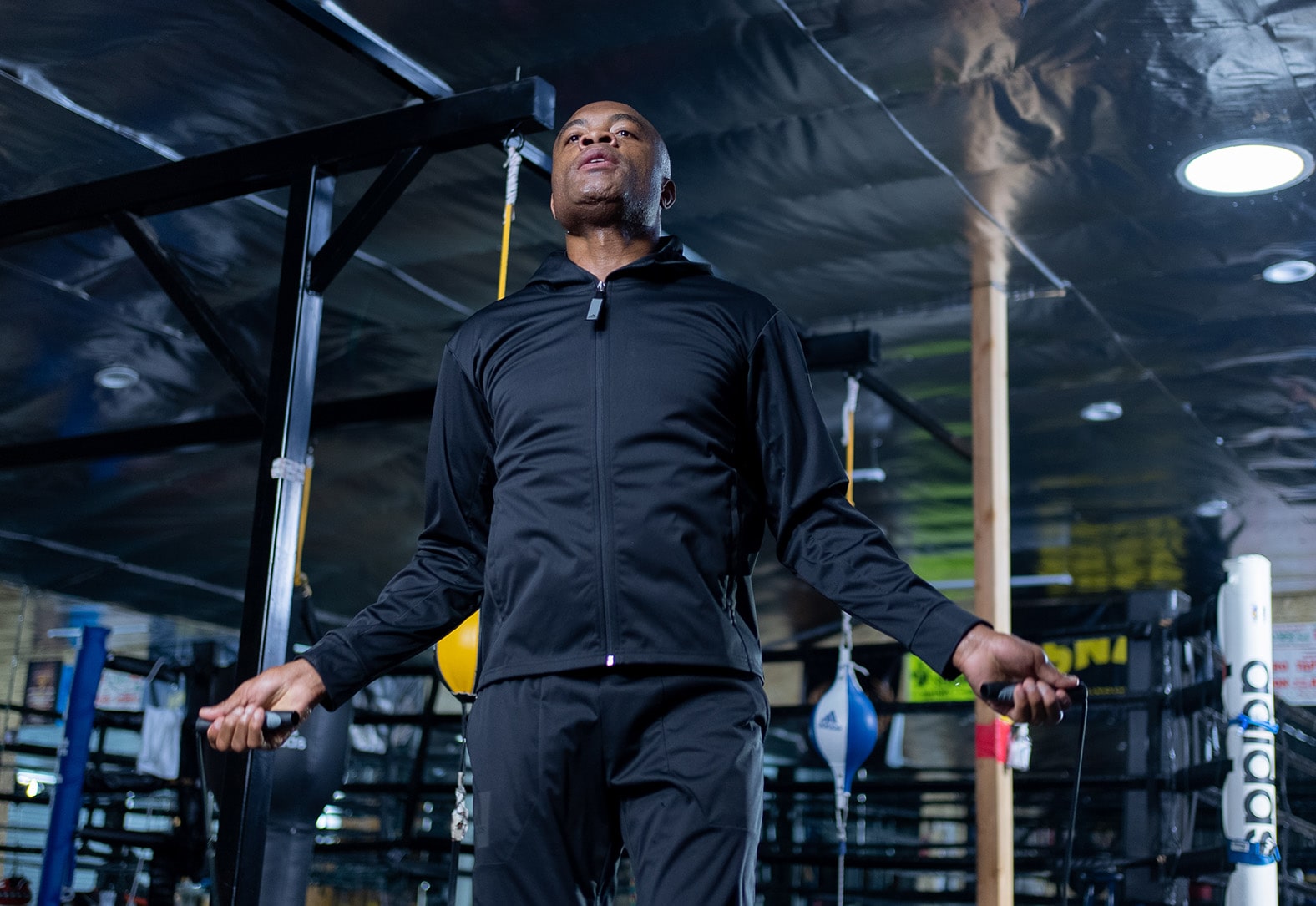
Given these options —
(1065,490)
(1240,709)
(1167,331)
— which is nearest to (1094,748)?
(1065,490)

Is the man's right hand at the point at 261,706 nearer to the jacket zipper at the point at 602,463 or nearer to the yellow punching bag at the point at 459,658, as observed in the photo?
the jacket zipper at the point at 602,463

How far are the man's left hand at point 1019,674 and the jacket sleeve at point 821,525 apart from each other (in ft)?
0.09

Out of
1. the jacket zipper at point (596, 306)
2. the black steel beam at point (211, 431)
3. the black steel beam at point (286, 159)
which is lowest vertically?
the jacket zipper at point (596, 306)

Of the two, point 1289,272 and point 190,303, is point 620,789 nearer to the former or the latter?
point 190,303

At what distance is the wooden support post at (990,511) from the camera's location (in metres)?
4.56

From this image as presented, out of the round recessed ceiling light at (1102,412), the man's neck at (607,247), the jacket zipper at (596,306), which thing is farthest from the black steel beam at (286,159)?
the round recessed ceiling light at (1102,412)

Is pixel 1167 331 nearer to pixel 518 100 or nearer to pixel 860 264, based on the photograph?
pixel 860 264

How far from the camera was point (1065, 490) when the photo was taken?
26.9 ft

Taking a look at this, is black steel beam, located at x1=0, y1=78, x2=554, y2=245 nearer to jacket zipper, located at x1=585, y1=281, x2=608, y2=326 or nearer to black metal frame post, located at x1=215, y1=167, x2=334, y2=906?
black metal frame post, located at x1=215, y1=167, x2=334, y2=906

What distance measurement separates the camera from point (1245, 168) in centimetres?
455

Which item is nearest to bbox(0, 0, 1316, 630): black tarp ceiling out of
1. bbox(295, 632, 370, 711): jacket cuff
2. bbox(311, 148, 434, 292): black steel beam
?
bbox(311, 148, 434, 292): black steel beam

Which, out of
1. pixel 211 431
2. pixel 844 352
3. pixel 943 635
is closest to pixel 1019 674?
pixel 943 635

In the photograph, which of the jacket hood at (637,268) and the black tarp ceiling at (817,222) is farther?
the black tarp ceiling at (817,222)

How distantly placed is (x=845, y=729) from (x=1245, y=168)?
235 centimetres
